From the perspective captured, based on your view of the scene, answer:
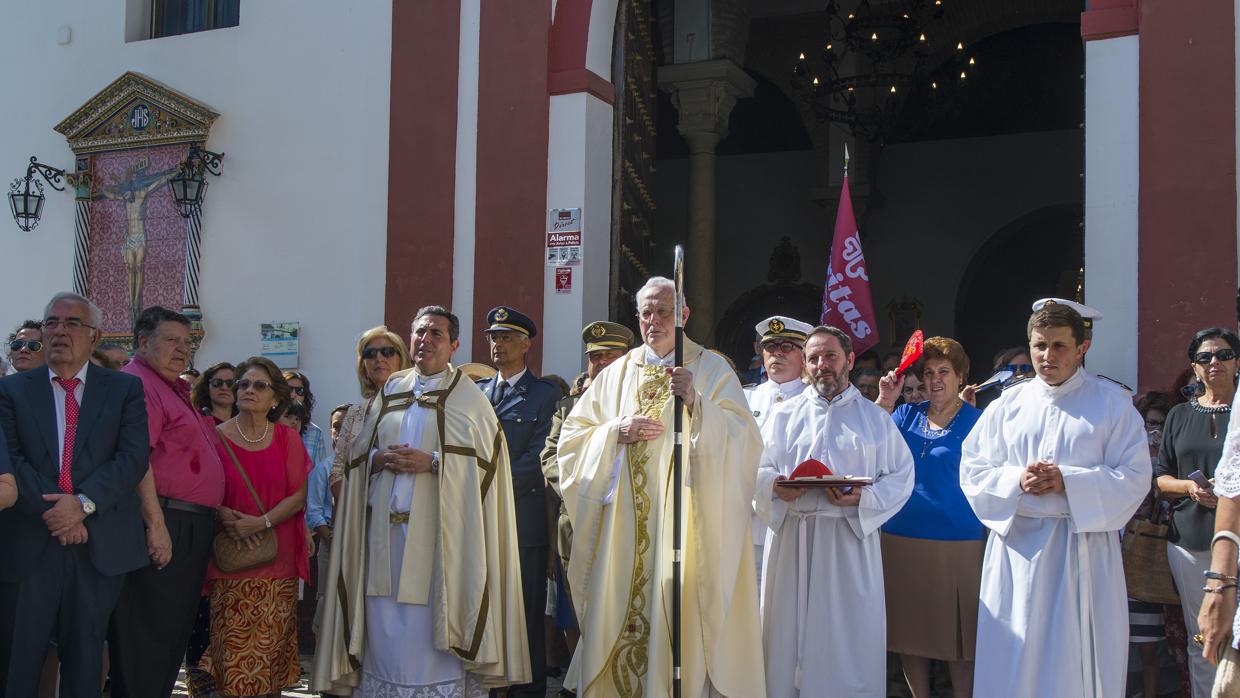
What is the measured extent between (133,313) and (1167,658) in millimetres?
8544

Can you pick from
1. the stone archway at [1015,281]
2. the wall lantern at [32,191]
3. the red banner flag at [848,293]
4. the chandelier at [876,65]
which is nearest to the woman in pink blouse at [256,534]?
the red banner flag at [848,293]

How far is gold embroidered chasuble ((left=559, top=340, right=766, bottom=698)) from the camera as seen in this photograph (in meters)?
5.66

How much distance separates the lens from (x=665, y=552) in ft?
18.7

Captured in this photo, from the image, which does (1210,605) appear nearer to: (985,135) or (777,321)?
(777,321)

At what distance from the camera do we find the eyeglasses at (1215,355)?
607cm

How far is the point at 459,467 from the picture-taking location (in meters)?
6.21

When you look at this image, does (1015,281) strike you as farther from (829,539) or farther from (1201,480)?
(829,539)

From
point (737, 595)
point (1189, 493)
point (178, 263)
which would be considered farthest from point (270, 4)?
point (1189, 493)

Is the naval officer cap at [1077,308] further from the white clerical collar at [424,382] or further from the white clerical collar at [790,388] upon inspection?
the white clerical collar at [424,382]

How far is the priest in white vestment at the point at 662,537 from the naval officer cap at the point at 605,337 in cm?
148

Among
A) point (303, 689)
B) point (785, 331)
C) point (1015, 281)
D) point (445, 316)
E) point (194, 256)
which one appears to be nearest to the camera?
point (445, 316)

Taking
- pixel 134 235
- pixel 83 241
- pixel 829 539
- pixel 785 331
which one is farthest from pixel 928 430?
pixel 83 241

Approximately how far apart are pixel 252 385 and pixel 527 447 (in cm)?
153

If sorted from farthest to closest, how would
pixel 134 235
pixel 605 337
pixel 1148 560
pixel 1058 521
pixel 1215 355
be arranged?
1. pixel 134 235
2. pixel 605 337
3. pixel 1148 560
4. pixel 1215 355
5. pixel 1058 521
